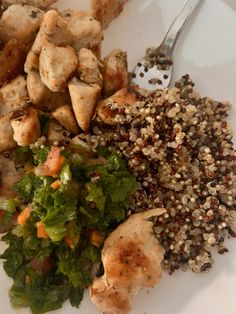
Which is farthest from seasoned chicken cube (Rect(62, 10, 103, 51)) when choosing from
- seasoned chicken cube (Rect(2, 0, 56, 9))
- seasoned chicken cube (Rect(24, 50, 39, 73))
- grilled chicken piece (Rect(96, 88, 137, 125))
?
grilled chicken piece (Rect(96, 88, 137, 125))

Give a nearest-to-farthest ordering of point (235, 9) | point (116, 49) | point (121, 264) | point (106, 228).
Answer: point (121, 264)
point (106, 228)
point (116, 49)
point (235, 9)

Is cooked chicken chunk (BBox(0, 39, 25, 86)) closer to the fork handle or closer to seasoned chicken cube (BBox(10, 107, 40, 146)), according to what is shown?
seasoned chicken cube (BBox(10, 107, 40, 146))

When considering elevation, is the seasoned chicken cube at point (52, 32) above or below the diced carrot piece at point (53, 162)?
above

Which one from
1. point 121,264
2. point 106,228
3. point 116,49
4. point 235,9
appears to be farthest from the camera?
point 235,9

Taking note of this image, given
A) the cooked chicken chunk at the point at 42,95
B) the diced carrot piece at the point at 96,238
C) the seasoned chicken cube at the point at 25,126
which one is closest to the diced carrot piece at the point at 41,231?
the diced carrot piece at the point at 96,238

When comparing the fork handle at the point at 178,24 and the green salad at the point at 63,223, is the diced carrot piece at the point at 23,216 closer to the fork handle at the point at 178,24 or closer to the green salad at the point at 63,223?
the green salad at the point at 63,223

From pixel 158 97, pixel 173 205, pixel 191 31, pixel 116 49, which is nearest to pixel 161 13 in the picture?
pixel 191 31

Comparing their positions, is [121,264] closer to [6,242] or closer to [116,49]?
[6,242]
